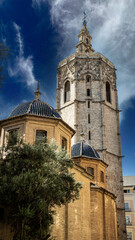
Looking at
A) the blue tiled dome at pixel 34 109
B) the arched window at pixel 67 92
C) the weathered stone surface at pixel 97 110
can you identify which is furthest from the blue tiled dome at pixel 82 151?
the arched window at pixel 67 92

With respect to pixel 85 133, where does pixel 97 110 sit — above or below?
above

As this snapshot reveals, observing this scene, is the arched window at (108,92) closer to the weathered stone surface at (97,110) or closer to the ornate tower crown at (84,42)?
the weathered stone surface at (97,110)

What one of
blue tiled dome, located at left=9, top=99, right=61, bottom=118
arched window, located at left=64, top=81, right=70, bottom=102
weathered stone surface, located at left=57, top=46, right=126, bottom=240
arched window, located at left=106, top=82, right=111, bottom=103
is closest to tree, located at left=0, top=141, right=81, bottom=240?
blue tiled dome, located at left=9, top=99, right=61, bottom=118

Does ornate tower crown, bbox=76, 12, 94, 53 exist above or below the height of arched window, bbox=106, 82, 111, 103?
above

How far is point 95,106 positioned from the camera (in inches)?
1999

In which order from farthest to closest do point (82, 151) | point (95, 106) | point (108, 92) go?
point (108, 92), point (95, 106), point (82, 151)

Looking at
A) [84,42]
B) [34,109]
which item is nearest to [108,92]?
[84,42]

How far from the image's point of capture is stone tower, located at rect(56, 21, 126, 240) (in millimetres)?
47188

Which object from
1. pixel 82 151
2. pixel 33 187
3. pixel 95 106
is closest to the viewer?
pixel 33 187

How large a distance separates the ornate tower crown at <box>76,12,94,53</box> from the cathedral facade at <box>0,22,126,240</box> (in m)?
0.23

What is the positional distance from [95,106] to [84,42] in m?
20.8

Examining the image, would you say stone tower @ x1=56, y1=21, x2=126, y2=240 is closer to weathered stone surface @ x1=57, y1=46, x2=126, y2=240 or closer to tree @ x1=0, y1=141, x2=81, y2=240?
weathered stone surface @ x1=57, y1=46, x2=126, y2=240

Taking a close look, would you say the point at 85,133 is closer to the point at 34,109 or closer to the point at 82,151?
the point at 82,151

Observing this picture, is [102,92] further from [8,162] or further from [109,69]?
[8,162]
